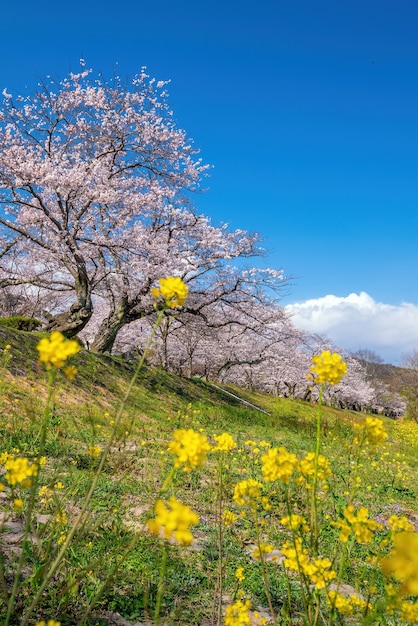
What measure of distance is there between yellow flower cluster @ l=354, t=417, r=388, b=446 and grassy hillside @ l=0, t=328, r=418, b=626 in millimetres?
15

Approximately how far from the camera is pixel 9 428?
227 inches

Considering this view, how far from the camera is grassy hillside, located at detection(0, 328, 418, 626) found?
1.98m

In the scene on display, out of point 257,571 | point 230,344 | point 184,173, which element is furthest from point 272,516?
point 230,344

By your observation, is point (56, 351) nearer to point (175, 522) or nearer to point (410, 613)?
point (175, 522)

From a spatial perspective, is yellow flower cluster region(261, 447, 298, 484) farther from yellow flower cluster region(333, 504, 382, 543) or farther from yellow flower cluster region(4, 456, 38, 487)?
yellow flower cluster region(4, 456, 38, 487)

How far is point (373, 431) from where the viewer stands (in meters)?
2.02

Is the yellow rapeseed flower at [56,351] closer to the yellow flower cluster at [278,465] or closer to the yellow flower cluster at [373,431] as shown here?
the yellow flower cluster at [278,465]

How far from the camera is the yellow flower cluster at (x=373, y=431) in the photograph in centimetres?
202

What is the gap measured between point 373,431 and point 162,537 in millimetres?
2222

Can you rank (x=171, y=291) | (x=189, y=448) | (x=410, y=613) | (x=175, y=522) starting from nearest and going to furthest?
(x=175, y=522) < (x=189, y=448) < (x=410, y=613) < (x=171, y=291)

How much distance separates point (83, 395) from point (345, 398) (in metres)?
59.2

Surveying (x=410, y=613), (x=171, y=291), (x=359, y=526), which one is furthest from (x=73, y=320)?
(x=410, y=613)

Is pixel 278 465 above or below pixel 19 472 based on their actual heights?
above

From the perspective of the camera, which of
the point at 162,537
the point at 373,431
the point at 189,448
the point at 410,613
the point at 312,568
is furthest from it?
the point at 162,537
